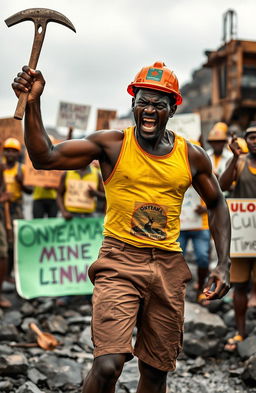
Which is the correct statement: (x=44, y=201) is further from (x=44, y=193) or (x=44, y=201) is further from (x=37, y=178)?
(x=37, y=178)

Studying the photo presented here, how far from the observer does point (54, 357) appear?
5.74 metres

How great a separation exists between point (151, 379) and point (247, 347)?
7.74ft

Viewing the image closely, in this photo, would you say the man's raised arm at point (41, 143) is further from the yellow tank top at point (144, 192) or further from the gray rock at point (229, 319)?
the gray rock at point (229, 319)

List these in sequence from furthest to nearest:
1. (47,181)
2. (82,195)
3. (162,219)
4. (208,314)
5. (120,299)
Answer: (47,181) < (82,195) < (208,314) < (162,219) < (120,299)

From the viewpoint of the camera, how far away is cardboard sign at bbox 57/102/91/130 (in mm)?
9547

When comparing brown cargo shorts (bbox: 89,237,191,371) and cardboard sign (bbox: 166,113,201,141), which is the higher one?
cardboard sign (bbox: 166,113,201,141)

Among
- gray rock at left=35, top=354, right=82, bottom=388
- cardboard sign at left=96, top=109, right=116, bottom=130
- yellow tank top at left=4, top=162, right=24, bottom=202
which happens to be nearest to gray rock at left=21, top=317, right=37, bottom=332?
gray rock at left=35, top=354, right=82, bottom=388

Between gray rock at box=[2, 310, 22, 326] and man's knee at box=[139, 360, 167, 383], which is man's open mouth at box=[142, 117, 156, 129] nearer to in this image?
man's knee at box=[139, 360, 167, 383]

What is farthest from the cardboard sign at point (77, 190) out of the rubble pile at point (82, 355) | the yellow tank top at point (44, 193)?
the rubble pile at point (82, 355)

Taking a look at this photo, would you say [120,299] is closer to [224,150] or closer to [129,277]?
[129,277]

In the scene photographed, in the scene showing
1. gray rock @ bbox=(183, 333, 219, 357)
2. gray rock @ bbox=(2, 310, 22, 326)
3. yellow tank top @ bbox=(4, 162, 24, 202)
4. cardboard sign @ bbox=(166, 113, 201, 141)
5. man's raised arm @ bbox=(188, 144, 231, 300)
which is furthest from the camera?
yellow tank top @ bbox=(4, 162, 24, 202)

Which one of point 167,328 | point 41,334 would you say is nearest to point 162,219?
point 167,328

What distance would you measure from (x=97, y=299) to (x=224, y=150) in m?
5.20

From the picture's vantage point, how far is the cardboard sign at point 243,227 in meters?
6.35
